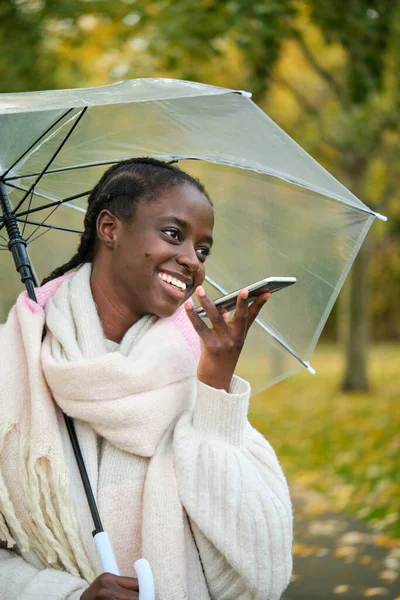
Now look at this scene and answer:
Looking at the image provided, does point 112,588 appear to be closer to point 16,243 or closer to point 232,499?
point 232,499

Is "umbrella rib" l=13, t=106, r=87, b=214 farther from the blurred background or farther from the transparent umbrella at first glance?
the blurred background

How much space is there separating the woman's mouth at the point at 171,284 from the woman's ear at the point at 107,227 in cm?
20

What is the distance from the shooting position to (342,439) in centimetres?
1146

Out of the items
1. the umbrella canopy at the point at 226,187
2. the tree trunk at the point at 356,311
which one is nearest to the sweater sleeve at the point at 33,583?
the umbrella canopy at the point at 226,187

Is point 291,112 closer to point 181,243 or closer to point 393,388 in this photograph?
point 393,388

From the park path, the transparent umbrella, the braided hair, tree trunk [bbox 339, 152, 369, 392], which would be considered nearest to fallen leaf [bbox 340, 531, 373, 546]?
the park path

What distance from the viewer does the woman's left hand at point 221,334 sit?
243 cm

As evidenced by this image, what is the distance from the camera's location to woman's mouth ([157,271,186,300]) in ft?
8.47

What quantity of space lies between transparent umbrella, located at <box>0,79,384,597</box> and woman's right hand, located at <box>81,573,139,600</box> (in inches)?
35.1

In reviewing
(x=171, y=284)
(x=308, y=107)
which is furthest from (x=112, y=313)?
(x=308, y=107)

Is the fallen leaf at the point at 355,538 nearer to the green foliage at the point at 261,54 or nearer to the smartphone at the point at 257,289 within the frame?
the green foliage at the point at 261,54

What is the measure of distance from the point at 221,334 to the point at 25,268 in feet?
2.66

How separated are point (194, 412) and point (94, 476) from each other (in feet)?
1.05

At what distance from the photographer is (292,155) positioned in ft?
9.82
